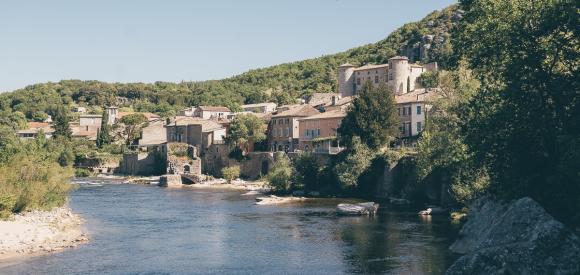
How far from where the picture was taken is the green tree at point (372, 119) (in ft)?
212

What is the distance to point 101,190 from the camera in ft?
244

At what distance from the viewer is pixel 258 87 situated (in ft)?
573

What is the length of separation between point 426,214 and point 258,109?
88.9 m

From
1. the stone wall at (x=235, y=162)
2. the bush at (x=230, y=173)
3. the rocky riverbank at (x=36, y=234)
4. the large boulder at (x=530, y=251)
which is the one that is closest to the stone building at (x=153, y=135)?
the stone wall at (x=235, y=162)

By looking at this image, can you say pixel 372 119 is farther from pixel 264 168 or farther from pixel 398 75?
pixel 398 75

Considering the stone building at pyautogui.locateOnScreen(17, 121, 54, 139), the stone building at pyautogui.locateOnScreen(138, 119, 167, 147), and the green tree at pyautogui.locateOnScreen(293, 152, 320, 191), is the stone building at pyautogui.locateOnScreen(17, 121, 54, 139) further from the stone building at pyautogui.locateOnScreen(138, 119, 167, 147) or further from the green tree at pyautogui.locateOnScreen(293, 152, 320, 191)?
the green tree at pyautogui.locateOnScreen(293, 152, 320, 191)

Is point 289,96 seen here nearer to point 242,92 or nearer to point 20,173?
point 242,92

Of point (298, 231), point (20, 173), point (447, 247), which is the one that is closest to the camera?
point (447, 247)

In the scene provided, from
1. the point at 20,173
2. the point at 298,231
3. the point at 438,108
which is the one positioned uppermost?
the point at 438,108

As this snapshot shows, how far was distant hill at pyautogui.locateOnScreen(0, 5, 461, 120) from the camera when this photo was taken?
141000mm

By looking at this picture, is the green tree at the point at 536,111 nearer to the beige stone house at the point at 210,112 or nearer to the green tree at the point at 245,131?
the green tree at the point at 245,131

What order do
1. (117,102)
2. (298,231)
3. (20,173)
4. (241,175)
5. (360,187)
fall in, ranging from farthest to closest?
(117,102)
(241,175)
(360,187)
(20,173)
(298,231)

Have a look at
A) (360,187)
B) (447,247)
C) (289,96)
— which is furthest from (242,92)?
(447,247)

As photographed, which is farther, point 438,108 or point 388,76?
point 388,76
